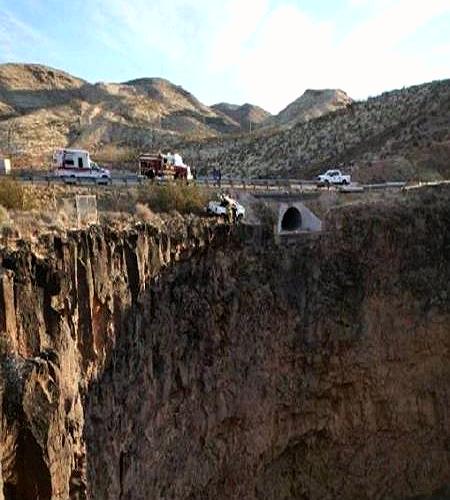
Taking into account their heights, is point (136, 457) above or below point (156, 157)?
below

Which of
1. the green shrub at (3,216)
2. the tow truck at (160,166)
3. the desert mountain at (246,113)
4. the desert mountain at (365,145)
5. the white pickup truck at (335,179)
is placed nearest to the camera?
the green shrub at (3,216)

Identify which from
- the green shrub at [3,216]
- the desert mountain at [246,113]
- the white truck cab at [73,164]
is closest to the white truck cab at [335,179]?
the white truck cab at [73,164]

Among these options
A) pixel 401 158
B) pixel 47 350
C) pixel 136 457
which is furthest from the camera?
pixel 401 158

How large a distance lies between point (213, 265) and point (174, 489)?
7204 millimetres

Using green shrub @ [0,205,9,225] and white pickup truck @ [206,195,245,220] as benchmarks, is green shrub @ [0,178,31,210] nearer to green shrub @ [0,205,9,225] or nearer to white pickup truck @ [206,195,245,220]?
green shrub @ [0,205,9,225]

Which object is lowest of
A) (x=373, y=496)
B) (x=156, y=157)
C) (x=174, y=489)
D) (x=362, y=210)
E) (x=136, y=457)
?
(x=373, y=496)

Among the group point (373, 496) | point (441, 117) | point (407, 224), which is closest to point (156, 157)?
point (407, 224)

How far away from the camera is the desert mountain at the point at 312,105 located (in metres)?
82.4

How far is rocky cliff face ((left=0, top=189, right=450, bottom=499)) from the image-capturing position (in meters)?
14.8

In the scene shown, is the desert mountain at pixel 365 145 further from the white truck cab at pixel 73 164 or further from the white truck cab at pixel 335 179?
the white truck cab at pixel 73 164

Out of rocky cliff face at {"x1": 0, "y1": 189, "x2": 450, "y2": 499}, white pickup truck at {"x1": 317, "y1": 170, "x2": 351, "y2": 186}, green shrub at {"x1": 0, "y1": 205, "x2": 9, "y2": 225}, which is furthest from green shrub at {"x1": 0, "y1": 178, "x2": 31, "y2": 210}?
white pickup truck at {"x1": 317, "y1": 170, "x2": 351, "y2": 186}

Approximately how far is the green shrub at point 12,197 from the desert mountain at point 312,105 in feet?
213

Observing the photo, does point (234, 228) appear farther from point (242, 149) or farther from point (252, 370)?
point (242, 149)

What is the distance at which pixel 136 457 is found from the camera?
17109 mm
